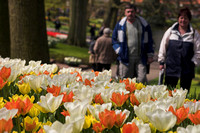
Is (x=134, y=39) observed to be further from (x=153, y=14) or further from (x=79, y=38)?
(x=79, y=38)

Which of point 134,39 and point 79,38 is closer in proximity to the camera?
point 134,39

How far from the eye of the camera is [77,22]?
2086 cm

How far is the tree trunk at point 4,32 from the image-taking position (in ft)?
26.3

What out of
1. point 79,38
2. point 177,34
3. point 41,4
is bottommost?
point 79,38

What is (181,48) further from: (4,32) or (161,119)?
(4,32)

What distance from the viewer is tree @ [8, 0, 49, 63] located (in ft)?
21.4

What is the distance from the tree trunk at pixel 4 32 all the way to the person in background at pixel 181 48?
→ 14.7 ft

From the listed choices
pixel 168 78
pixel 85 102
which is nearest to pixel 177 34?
pixel 168 78

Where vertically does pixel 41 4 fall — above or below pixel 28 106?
above

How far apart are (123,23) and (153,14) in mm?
14276

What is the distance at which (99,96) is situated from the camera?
7.79ft

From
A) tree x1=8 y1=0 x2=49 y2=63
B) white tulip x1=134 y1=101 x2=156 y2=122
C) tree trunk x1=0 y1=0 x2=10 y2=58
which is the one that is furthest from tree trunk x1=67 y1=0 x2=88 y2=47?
white tulip x1=134 y1=101 x2=156 y2=122

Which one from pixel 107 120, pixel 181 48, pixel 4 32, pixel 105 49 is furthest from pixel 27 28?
pixel 107 120

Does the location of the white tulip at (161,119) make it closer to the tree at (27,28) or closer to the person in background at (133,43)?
the person in background at (133,43)
